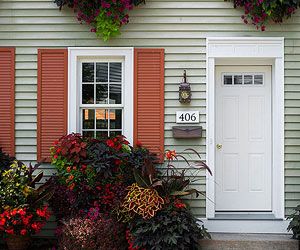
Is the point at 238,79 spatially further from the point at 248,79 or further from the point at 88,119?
the point at 88,119

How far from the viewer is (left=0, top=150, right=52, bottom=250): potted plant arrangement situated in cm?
546

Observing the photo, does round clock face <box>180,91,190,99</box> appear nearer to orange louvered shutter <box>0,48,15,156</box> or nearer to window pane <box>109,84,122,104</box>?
window pane <box>109,84,122,104</box>

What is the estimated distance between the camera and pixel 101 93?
21.2ft

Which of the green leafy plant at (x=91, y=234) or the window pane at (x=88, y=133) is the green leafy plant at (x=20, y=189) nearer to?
the green leafy plant at (x=91, y=234)

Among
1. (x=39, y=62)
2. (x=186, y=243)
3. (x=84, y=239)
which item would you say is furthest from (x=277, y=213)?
(x=39, y=62)

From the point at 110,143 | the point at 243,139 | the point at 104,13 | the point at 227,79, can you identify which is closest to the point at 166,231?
the point at 110,143

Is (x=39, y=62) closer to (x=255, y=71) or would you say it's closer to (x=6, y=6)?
(x=6, y=6)

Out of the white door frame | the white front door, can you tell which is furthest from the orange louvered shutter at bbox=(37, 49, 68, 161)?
the white front door

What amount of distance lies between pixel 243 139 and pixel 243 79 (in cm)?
85

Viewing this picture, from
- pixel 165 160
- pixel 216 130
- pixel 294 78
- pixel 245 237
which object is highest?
pixel 294 78

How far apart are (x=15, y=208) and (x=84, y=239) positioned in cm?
92

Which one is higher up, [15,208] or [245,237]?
A: [15,208]

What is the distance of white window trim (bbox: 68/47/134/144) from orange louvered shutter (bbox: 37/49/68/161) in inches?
2.7

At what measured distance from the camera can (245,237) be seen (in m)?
5.96
